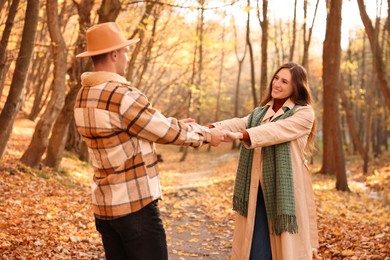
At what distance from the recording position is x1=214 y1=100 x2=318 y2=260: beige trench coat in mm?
3945

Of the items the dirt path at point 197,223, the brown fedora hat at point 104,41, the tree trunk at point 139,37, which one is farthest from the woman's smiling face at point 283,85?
the tree trunk at point 139,37

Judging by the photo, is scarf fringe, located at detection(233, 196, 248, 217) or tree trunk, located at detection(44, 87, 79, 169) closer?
scarf fringe, located at detection(233, 196, 248, 217)

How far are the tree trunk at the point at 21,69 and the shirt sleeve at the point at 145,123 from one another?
623cm

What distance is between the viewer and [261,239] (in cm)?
411

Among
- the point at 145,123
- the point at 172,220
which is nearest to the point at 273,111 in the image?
the point at 145,123

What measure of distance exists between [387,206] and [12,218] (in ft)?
29.6

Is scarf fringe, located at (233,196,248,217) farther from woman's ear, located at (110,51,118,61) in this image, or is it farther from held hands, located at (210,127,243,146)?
woman's ear, located at (110,51,118,61)

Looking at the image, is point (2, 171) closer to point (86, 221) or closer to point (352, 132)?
point (86, 221)

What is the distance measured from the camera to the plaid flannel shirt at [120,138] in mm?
3072

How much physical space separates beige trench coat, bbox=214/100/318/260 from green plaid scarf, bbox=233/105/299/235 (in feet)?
0.22

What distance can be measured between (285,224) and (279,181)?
0.37 m

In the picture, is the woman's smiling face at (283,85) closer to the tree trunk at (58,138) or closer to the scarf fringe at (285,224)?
the scarf fringe at (285,224)

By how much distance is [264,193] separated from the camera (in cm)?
407

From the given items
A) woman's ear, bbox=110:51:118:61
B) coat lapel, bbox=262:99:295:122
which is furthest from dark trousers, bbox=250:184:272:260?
woman's ear, bbox=110:51:118:61
